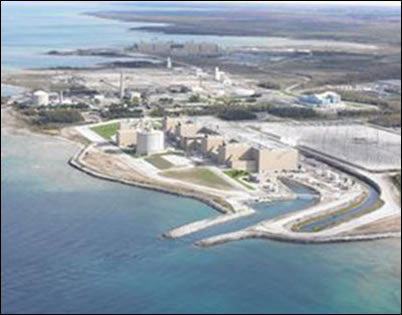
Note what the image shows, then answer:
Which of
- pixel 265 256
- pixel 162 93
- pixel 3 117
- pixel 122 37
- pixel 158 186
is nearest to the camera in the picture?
pixel 265 256

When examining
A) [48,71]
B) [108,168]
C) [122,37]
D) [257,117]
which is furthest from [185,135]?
[122,37]

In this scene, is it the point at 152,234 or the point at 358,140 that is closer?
the point at 152,234

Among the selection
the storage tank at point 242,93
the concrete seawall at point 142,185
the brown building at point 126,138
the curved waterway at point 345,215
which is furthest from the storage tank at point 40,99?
the curved waterway at point 345,215

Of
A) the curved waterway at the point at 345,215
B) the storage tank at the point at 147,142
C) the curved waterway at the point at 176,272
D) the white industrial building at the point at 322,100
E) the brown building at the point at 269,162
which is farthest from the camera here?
the white industrial building at the point at 322,100

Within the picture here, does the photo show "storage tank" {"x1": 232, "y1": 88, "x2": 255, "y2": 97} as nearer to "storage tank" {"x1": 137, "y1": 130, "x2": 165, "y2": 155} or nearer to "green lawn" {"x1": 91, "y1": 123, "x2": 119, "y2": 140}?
"green lawn" {"x1": 91, "y1": 123, "x2": 119, "y2": 140}

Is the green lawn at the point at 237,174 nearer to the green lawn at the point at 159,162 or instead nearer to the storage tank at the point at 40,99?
the green lawn at the point at 159,162

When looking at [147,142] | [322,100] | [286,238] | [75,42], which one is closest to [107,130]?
[147,142]

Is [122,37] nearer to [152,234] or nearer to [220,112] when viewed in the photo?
[220,112]
